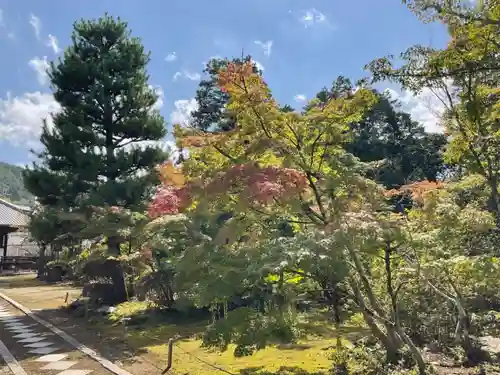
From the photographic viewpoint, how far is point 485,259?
464 centimetres

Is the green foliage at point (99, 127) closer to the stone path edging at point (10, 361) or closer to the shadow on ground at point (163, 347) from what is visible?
the shadow on ground at point (163, 347)

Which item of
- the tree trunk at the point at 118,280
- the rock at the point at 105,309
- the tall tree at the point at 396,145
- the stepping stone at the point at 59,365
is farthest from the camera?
the tall tree at the point at 396,145

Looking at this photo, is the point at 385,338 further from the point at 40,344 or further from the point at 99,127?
the point at 99,127

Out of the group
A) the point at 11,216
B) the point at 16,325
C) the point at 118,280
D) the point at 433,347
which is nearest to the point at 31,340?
the point at 16,325

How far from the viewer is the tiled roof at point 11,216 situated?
24391 mm

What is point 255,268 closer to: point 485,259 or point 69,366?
point 485,259

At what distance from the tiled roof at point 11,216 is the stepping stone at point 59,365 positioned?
19625mm

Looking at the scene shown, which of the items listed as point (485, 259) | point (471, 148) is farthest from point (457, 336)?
point (471, 148)

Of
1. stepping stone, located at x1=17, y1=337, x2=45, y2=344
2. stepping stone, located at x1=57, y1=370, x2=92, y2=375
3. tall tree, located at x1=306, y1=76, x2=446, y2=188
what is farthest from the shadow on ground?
tall tree, located at x1=306, y1=76, x2=446, y2=188

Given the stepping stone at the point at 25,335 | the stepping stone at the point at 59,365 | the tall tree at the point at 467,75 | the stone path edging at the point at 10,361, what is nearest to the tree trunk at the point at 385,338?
the tall tree at the point at 467,75

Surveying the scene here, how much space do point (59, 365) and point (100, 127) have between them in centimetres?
857

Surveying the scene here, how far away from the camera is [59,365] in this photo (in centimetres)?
620

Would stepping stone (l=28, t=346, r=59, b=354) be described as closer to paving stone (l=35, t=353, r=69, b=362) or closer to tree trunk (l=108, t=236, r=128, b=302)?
paving stone (l=35, t=353, r=69, b=362)

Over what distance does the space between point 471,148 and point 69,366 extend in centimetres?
658
